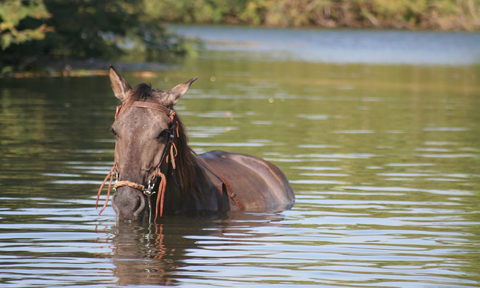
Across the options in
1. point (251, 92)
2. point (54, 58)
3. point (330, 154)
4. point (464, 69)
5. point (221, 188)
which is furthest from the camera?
point (464, 69)

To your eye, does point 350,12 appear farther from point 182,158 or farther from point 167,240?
point 167,240

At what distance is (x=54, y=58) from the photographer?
27047 mm

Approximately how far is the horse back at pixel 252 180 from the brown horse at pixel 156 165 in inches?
7.7

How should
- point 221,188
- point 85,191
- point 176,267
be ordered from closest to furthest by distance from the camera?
point 176,267 → point 221,188 → point 85,191

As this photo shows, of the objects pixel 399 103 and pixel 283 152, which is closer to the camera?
pixel 283 152

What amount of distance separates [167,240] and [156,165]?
33.5 inches

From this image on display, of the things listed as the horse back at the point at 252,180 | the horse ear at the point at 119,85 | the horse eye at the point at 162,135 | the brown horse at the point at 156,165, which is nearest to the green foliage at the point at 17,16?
the horse back at the point at 252,180

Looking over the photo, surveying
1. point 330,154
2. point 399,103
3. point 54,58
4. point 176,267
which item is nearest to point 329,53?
point 54,58

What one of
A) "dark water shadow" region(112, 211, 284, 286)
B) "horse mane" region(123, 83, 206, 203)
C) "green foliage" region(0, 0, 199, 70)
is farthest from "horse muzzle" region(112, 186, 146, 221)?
"green foliage" region(0, 0, 199, 70)

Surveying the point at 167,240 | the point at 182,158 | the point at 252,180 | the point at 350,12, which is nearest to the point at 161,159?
the point at 182,158

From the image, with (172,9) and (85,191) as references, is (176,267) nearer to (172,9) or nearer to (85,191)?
(85,191)

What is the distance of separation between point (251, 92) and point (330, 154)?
9943 millimetres

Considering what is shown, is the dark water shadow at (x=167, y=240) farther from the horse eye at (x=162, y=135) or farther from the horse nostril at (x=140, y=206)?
the horse eye at (x=162, y=135)

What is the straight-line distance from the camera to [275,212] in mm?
7688
